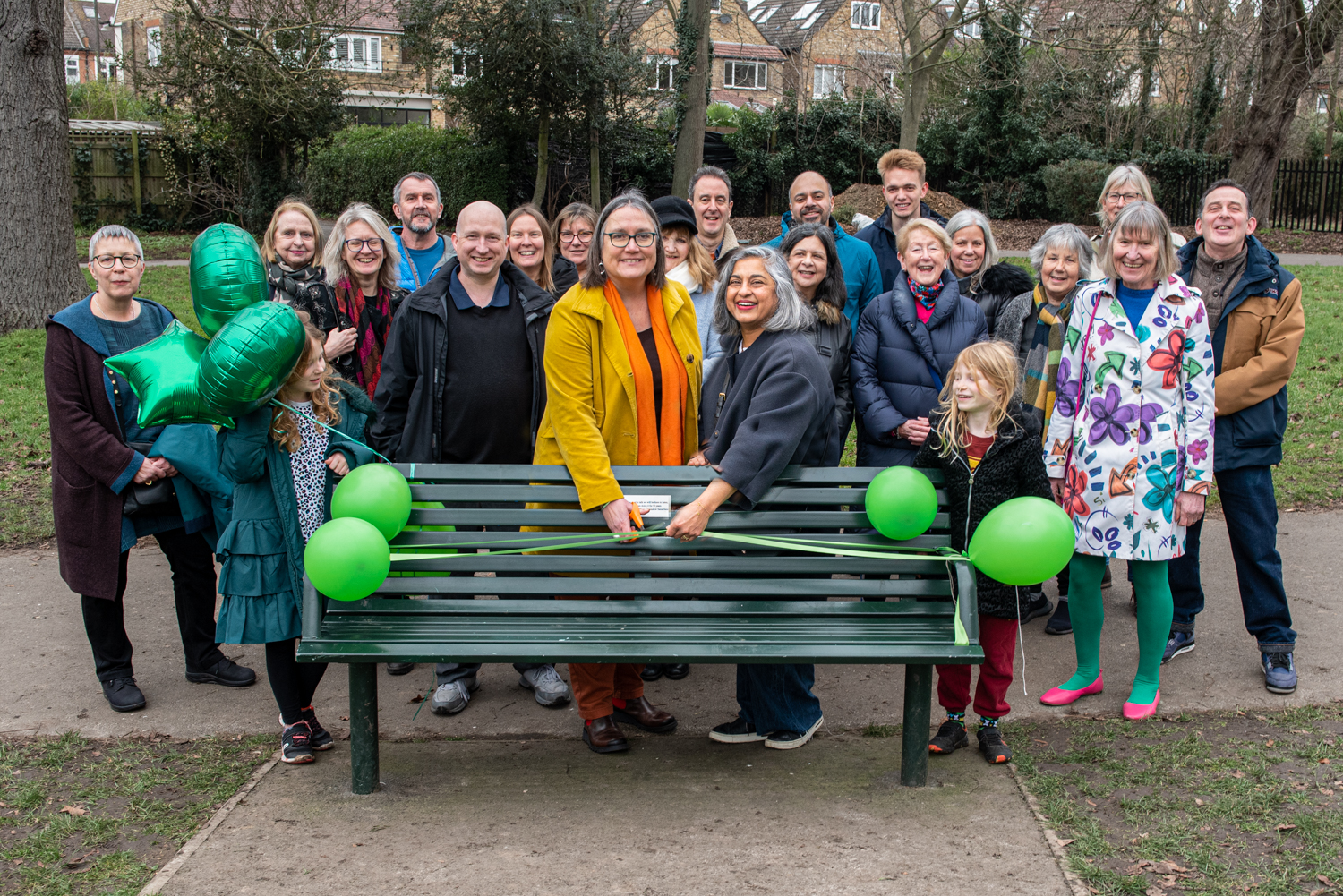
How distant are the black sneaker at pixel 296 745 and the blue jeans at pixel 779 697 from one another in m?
1.65

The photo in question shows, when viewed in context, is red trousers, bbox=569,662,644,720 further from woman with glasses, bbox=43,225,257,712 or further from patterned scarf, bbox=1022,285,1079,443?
patterned scarf, bbox=1022,285,1079,443

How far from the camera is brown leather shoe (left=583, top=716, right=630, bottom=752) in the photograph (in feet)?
13.4

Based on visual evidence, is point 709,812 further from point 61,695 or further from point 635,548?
point 61,695

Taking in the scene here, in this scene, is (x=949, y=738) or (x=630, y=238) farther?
(x=949, y=738)

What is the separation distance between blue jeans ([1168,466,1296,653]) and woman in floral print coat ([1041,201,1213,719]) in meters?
0.47

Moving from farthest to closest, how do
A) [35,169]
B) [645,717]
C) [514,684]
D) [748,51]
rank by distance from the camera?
[748,51]
[35,169]
[514,684]
[645,717]

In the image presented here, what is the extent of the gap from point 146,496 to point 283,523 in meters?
0.92

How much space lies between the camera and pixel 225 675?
4750 mm

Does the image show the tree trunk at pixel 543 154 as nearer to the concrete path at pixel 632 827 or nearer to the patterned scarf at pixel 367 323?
the patterned scarf at pixel 367 323

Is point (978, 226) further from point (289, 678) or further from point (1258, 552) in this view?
point (289, 678)

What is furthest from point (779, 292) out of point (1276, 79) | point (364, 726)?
point (1276, 79)

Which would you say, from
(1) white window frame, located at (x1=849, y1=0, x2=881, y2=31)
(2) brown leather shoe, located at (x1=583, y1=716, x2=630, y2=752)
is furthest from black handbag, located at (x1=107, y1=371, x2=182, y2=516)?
(1) white window frame, located at (x1=849, y1=0, x2=881, y2=31)

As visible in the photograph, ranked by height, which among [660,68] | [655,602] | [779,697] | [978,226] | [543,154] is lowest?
[779,697]

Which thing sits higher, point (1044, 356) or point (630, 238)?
point (630, 238)
